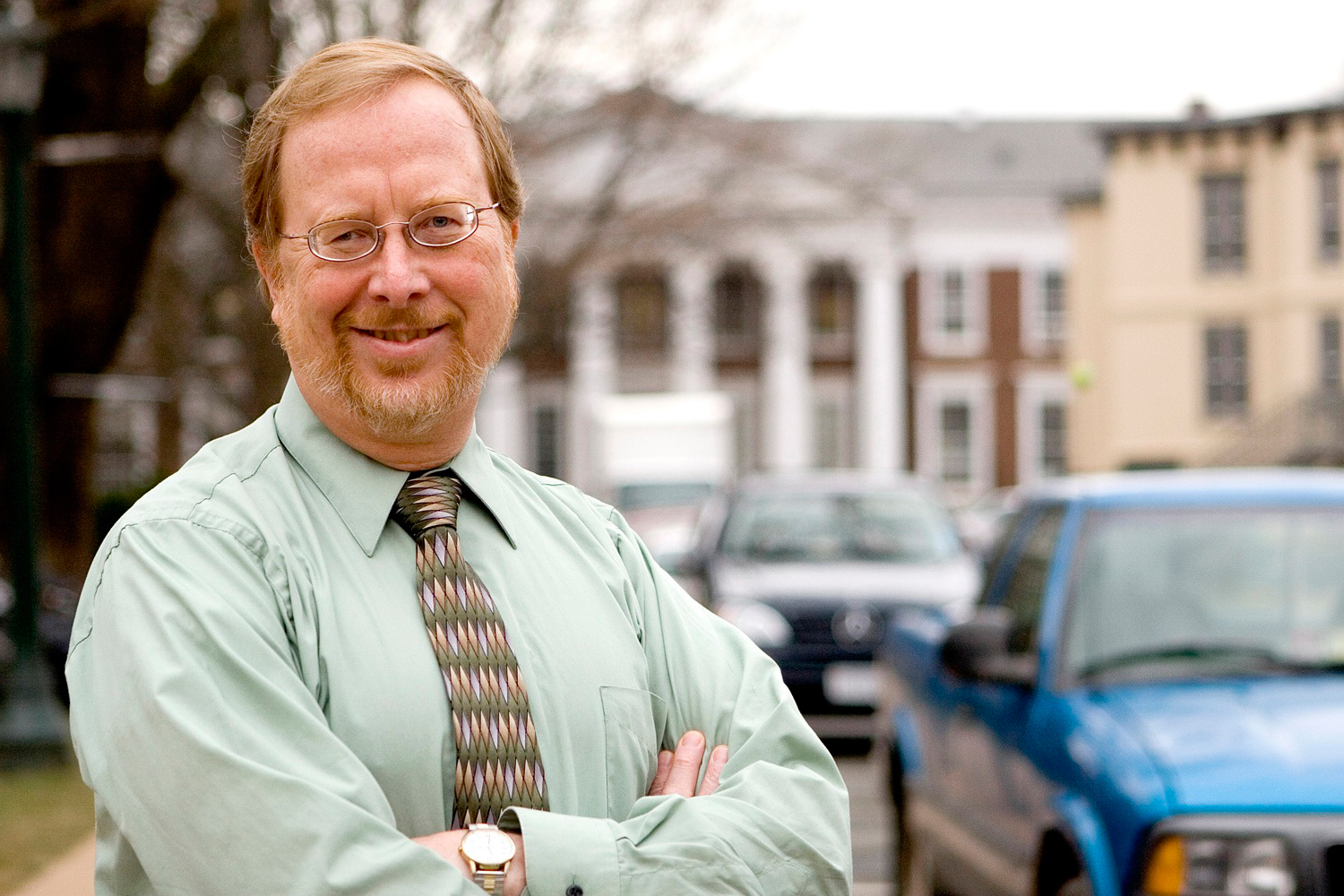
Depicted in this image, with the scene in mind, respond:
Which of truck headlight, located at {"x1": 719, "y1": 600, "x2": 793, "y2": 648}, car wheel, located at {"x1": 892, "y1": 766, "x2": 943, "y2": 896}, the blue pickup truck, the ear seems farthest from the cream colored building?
the ear

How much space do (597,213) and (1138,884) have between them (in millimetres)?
19333

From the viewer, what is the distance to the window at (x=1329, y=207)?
43812 millimetres

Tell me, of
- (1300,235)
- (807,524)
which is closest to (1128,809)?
(807,524)

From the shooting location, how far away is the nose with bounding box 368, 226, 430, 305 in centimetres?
233

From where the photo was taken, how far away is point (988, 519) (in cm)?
3847

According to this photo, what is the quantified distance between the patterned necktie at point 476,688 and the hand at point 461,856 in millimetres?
71

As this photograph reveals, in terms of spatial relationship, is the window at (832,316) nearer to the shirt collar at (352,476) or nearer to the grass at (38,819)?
the grass at (38,819)

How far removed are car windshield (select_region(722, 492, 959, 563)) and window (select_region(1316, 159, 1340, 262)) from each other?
33.9 meters

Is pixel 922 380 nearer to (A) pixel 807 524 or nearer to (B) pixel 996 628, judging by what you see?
(A) pixel 807 524

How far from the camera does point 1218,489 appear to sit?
5.85 meters

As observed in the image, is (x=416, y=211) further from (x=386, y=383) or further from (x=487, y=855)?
(x=487, y=855)

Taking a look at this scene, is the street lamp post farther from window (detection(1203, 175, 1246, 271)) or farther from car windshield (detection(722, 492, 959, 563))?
window (detection(1203, 175, 1246, 271))

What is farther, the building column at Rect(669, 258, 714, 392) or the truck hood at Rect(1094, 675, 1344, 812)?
the building column at Rect(669, 258, 714, 392)

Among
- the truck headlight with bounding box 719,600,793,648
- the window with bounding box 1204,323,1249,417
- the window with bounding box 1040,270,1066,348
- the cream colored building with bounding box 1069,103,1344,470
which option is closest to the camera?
the truck headlight with bounding box 719,600,793,648
